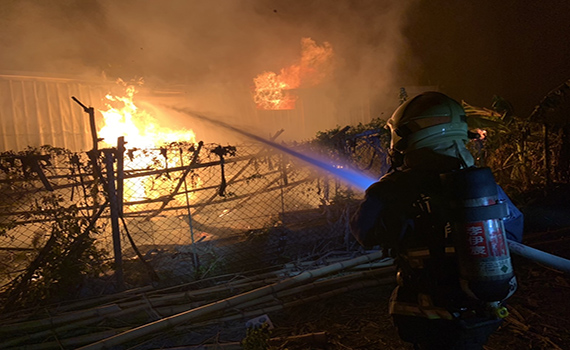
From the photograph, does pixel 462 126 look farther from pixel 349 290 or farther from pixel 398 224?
pixel 349 290

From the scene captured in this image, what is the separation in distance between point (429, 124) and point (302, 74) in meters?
14.0


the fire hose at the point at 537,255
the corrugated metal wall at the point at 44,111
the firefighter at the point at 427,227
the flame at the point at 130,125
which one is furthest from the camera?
the flame at the point at 130,125

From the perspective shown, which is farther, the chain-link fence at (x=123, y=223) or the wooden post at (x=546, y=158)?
the wooden post at (x=546, y=158)

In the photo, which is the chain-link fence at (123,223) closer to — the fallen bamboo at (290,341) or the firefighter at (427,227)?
the fallen bamboo at (290,341)

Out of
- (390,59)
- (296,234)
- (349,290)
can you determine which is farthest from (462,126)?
(390,59)

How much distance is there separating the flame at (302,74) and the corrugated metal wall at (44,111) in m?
6.91

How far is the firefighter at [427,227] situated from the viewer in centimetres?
182

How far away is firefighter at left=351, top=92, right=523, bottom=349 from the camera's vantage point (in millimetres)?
1817

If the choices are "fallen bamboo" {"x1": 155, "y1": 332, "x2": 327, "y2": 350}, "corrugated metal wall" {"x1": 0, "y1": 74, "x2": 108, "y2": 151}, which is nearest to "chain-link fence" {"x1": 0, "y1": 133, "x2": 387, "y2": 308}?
"fallen bamboo" {"x1": 155, "y1": 332, "x2": 327, "y2": 350}

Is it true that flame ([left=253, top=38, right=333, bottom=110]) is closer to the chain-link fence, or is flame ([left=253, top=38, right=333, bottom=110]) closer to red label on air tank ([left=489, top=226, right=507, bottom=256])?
the chain-link fence

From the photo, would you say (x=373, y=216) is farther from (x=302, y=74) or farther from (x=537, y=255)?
(x=302, y=74)

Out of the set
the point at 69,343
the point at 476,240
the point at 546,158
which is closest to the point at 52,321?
the point at 69,343

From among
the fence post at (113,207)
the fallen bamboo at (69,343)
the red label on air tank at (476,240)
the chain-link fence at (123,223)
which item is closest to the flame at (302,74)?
the chain-link fence at (123,223)

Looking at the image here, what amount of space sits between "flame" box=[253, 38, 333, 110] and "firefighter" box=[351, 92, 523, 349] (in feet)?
41.7
